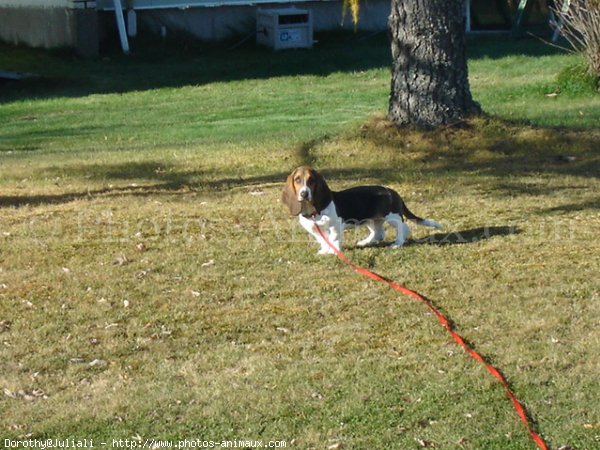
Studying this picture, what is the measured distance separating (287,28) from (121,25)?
3439mm

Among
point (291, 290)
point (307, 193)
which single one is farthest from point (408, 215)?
point (291, 290)

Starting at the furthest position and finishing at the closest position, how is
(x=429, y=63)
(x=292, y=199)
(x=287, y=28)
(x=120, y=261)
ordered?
(x=287, y=28) < (x=429, y=63) < (x=120, y=261) < (x=292, y=199)

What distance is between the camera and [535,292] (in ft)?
25.2

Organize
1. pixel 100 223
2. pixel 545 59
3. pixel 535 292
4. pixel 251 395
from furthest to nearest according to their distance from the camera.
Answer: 1. pixel 545 59
2. pixel 100 223
3. pixel 535 292
4. pixel 251 395

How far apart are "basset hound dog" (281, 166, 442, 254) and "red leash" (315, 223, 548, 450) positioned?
0.09m

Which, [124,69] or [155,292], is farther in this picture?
[124,69]

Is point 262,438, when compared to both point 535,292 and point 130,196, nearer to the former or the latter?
point 535,292

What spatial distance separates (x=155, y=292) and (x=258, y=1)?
58.7 feet

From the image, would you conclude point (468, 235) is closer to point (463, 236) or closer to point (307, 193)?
point (463, 236)

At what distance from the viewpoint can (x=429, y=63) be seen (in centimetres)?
1266

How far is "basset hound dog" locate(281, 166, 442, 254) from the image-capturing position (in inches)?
322

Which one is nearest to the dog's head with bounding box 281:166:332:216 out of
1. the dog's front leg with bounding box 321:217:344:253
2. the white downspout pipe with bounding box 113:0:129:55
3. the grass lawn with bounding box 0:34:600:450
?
the dog's front leg with bounding box 321:217:344:253

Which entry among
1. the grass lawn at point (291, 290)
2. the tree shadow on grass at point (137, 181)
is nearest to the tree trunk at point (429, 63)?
the grass lawn at point (291, 290)

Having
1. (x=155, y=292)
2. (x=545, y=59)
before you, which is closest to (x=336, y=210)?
(x=155, y=292)
